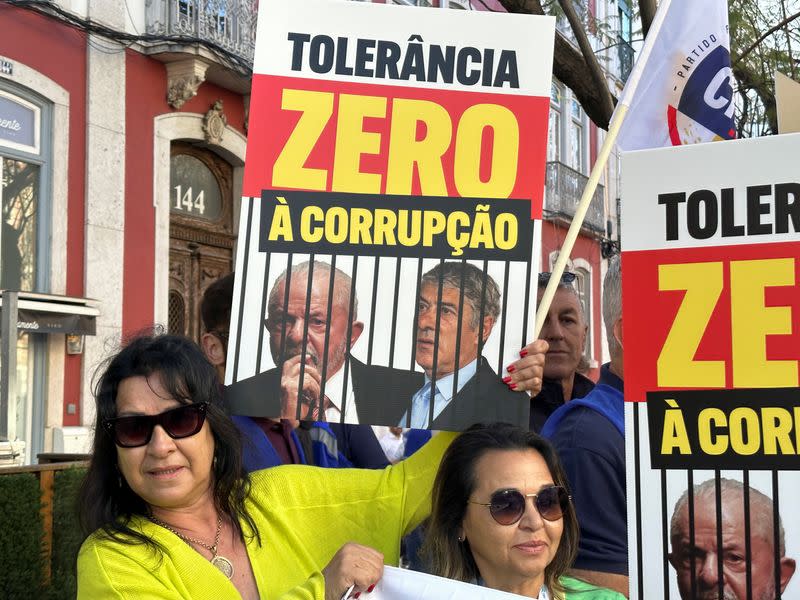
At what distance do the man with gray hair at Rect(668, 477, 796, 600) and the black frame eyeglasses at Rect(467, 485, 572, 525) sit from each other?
239 millimetres

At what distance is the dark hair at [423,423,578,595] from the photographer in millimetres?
2215

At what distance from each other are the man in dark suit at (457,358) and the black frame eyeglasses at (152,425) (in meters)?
0.48

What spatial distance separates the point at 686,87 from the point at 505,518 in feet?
6.30

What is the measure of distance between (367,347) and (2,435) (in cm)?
635

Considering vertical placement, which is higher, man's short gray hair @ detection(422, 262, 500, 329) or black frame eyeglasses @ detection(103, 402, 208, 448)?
man's short gray hair @ detection(422, 262, 500, 329)

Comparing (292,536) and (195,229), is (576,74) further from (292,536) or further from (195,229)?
(195,229)

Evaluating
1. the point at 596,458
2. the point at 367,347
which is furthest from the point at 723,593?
the point at 367,347

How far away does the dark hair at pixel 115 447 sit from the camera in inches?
83.3

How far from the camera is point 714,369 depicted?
6.64 ft

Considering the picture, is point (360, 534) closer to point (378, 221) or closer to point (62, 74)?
point (378, 221)

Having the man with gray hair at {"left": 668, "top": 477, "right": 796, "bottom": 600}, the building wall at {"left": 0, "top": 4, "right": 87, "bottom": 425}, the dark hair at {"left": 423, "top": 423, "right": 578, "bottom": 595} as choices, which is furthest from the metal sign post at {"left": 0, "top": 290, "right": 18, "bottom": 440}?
the man with gray hair at {"left": 668, "top": 477, "right": 796, "bottom": 600}

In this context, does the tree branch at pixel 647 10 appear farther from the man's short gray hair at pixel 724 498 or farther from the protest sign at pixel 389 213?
the man's short gray hair at pixel 724 498

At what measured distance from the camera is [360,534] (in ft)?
7.48

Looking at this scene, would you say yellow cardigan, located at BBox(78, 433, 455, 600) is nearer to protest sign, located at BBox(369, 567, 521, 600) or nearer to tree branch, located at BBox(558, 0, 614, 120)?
protest sign, located at BBox(369, 567, 521, 600)
